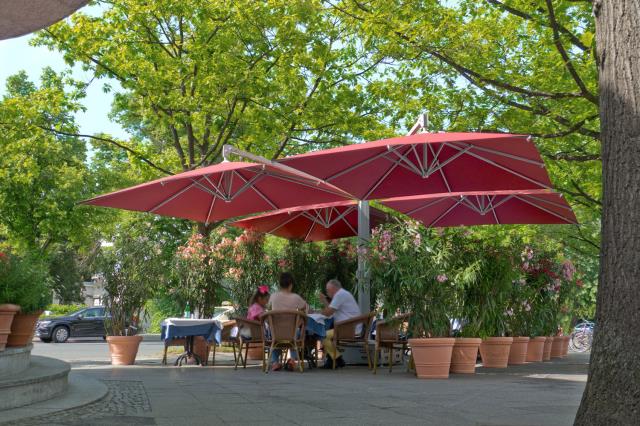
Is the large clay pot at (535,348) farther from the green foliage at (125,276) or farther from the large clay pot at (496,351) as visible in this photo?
the green foliage at (125,276)

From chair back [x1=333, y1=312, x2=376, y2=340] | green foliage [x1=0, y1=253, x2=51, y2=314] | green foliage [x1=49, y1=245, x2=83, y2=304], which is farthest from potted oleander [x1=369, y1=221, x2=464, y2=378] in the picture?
green foliage [x1=49, y1=245, x2=83, y2=304]

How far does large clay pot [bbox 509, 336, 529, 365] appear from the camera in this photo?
43.9 feet

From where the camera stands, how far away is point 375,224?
588 inches

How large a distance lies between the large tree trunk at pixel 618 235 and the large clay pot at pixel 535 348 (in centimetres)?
1049

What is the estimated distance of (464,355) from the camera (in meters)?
10.7

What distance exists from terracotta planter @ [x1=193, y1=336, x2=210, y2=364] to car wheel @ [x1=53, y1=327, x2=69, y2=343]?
2015cm

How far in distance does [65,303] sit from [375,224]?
4332 centimetres

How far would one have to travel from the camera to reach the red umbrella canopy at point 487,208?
13.1m

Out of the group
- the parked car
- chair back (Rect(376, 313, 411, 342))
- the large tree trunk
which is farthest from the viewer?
the parked car

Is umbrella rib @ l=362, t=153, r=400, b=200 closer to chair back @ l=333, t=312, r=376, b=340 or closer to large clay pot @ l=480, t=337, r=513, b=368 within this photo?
chair back @ l=333, t=312, r=376, b=340

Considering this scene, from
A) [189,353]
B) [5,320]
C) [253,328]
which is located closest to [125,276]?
[189,353]

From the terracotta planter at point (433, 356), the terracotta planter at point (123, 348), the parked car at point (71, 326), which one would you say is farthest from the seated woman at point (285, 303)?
the parked car at point (71, 326)

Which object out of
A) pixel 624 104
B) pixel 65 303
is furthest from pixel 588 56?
pixel 65 303

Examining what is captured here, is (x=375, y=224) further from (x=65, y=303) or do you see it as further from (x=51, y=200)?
(x=65, y=303)
